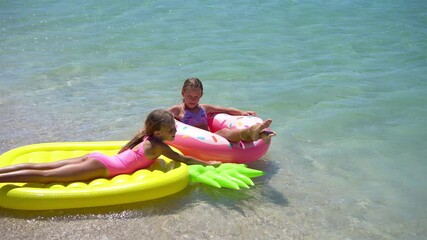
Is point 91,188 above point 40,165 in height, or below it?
below

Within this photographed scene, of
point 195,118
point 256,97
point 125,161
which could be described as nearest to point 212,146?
point 195,118

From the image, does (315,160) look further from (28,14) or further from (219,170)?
(28,14)

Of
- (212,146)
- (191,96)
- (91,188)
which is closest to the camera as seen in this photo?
(91,188)

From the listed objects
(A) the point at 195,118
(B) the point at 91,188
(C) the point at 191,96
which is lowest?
(B) the point at 91,188

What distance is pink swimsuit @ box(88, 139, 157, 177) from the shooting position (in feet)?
12.7

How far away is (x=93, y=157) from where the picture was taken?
3.84 metres

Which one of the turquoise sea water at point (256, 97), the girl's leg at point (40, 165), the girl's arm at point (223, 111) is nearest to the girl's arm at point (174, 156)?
the turquoise sea water at point (256, 97)

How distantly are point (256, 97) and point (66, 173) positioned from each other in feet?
10.5

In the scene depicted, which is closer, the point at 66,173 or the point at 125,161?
the point at 66,173

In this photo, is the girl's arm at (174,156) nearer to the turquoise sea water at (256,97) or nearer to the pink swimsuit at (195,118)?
the turquoise sea water at (256,97)

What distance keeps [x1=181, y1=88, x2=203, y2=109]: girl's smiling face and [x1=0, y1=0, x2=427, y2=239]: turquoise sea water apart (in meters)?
0.79

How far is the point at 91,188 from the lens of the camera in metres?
3.61

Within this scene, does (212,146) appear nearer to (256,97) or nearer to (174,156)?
(174,156)

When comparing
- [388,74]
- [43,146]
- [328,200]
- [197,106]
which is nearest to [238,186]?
[328,200]
